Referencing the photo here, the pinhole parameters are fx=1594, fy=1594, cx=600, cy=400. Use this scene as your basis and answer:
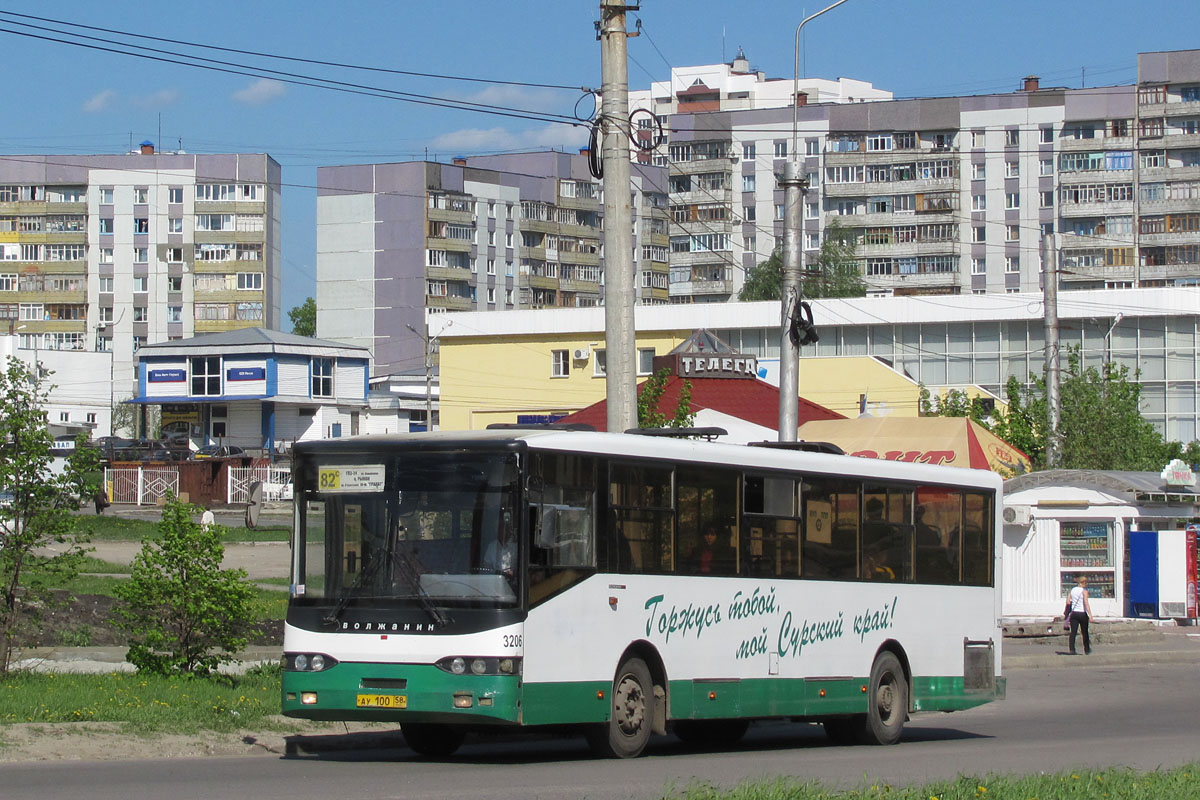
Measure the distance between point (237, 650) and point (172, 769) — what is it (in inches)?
145

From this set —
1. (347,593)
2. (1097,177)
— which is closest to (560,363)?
(1097,177)

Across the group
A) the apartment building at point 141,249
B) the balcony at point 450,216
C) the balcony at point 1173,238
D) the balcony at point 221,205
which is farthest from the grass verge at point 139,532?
the balcony at point 221,205

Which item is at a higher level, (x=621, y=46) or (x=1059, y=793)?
(x=621, y=46)

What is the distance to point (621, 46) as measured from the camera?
18047mm

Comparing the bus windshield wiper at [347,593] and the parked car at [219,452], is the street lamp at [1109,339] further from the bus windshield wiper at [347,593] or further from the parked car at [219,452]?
the bus windshield wiper at [347,593]

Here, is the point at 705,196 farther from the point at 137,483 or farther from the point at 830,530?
the point at 830,530

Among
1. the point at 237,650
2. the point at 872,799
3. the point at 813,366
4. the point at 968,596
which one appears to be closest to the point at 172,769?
the point at 237,650

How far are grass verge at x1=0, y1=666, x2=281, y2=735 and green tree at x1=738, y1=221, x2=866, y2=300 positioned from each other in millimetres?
84087

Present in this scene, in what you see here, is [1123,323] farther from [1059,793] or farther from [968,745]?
[1059,793]

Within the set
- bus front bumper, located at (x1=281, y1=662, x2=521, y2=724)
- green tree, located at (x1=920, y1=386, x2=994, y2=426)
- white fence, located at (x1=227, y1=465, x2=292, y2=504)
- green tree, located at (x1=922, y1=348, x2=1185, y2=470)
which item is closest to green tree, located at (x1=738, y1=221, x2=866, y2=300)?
green tree, located at (x1=920, y1=386, x2=994, y2=426)

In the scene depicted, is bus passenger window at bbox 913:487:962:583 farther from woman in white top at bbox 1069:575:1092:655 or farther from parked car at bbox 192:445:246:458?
parked car at bbox 192:445:246:458

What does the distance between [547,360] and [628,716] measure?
63.2 meters

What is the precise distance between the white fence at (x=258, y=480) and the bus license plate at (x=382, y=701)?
1904 inches

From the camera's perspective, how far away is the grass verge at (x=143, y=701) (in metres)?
12.4
